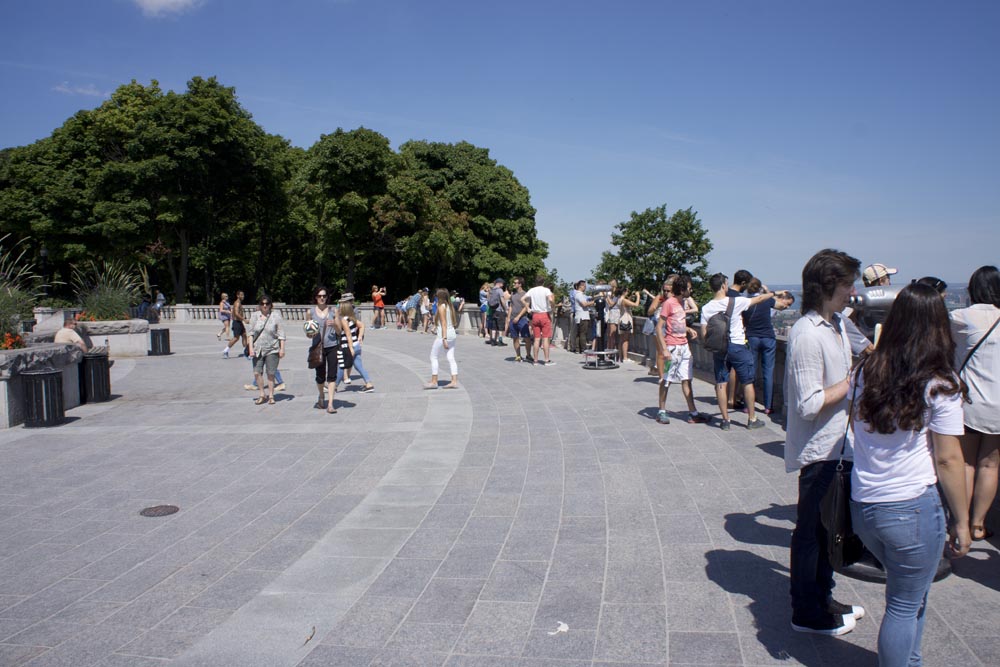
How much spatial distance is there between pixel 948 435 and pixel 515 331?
1309cm

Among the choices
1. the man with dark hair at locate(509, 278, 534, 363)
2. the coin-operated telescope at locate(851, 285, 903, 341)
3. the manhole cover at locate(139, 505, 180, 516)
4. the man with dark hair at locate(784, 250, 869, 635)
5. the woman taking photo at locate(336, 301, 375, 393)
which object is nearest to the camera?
the man with dark hair at locate(784, 250, 869, 635)

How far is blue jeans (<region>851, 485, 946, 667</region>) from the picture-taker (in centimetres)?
271

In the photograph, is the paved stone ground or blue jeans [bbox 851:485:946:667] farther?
the paved stone ground

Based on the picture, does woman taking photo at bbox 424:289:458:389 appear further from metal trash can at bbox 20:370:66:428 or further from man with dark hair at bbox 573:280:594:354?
metal trash can at bbox 20:370:66:428

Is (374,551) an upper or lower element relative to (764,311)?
lower

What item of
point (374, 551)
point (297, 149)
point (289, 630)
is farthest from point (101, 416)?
point (297, 149)

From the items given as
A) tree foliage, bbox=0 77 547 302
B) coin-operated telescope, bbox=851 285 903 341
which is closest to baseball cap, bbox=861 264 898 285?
coin-operated telescope, bbox=851 285 903 341

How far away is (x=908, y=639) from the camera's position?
2766 millimetres

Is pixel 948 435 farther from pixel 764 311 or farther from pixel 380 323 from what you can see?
pixel 380 323

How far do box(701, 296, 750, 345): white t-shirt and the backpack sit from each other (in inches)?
1.6

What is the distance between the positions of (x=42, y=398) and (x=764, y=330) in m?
9.62

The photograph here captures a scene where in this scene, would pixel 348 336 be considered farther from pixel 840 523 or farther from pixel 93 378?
pixel 840 523

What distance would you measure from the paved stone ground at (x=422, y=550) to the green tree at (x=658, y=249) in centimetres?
5357

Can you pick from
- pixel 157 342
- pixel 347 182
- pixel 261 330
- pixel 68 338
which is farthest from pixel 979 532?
pixel 347 182
